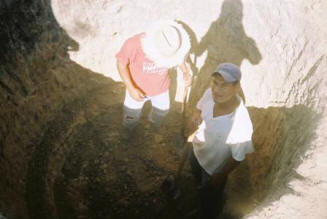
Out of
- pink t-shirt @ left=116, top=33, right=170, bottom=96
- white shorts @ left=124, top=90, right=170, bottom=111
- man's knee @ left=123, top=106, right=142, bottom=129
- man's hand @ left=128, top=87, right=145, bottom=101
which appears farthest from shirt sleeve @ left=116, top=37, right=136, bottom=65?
man's knee @ left=123, top=106, right=142, bottom=129

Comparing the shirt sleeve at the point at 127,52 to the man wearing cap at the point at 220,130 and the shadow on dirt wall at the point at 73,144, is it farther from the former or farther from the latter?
the shadow on dirt wall at the point at 73,144

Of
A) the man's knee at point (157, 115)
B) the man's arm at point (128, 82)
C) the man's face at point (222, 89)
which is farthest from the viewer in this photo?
the man's knee at point (157, 115)

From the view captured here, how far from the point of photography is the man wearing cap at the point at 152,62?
272 centimetres

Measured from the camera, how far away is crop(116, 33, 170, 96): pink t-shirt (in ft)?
9.76

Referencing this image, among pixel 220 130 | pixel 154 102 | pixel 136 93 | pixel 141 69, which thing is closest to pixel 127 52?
pixel 141 69

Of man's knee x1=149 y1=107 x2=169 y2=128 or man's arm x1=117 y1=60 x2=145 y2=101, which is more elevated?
man's arm x1=117 y1=60 x2=145 y2=101

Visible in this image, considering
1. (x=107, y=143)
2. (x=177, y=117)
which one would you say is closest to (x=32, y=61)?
(x=107, y=143)

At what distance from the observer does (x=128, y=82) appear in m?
3.10

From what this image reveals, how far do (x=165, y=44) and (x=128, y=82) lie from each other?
2.16 ft

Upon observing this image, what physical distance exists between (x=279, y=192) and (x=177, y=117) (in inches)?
88.8

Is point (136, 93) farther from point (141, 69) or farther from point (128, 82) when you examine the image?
point (141, 69)

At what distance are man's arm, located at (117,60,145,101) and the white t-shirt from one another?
2.42ft

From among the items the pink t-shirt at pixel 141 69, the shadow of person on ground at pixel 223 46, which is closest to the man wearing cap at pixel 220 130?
the pink t-shirt at pixel 141 69

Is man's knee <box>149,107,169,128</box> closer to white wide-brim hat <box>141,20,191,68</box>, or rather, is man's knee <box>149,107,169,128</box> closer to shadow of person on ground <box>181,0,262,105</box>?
shadow of person on ground <box>181,0,262,105</box>
